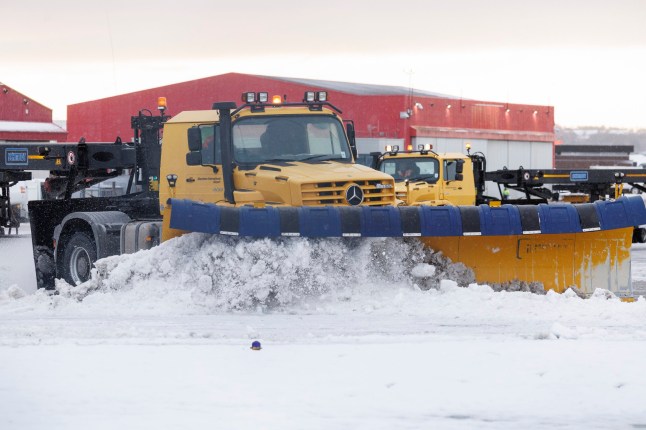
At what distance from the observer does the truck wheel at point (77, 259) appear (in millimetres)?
14430

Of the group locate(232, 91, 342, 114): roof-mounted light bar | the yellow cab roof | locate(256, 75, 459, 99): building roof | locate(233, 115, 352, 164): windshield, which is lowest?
locate(233, 115, 352, 164): windshield

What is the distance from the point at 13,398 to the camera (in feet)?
23.6

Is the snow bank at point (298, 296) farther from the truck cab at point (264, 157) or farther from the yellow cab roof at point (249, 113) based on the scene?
the yellow cab roof at point (249, 113)

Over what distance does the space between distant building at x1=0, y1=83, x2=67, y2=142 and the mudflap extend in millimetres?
34584

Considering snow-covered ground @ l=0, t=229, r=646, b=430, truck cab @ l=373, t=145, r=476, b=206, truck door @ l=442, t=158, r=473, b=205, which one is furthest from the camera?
truck door @ l=442, t=158, r=473, b=205

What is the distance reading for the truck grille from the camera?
1214 cm

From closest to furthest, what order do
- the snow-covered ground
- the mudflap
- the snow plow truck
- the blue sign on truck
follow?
the snow-covered ground < the snow plow truck < the mudflap < the blue sign on truck

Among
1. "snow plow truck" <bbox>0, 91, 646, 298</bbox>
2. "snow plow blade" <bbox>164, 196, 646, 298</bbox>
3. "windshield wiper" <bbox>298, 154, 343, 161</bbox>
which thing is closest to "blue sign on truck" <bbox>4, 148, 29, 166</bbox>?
"snow plow truck" <bbox>0, 91, 646, 298</bbox>

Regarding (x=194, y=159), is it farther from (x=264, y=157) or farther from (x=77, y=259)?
(x=77, y=259)

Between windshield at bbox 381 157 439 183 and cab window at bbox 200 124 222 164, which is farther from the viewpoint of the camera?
windshield at bbox 381 157 439 183

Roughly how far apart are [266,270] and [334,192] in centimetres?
127

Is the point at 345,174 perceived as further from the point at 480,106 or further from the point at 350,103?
the point at 480,106

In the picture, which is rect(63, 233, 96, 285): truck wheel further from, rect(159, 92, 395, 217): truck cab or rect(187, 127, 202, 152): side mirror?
rect(187, 127, 202, 152): side mirror

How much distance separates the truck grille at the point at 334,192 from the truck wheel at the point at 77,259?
145 inches
